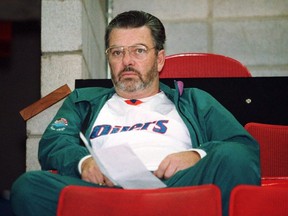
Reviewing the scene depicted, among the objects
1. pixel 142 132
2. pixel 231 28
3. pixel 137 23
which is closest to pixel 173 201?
pixel 142 132

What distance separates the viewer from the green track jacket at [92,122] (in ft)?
4.87

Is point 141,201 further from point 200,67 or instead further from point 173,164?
point 200,67

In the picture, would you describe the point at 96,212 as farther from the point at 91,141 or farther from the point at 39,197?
the point at 91,141

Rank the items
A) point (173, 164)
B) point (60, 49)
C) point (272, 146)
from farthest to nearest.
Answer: point (60, 49)
point (272, 146)
point (173, 164)

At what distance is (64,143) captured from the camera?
1554 mm

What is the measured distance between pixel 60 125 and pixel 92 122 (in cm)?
11

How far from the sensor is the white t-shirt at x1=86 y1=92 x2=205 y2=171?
1.56 meters

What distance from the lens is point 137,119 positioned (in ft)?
5.50

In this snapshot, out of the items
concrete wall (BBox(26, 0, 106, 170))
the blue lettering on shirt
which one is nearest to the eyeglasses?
the blue lettering on shirt

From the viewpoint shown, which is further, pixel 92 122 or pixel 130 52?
pixel 130 52

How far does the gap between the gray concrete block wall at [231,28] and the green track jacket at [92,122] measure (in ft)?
5.47

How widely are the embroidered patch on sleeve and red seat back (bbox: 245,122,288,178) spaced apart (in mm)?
556

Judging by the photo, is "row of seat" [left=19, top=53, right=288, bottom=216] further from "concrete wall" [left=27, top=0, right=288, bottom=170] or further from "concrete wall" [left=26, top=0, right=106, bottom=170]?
"concrete wall" [left=27, top=0, right=288, bottom=170]

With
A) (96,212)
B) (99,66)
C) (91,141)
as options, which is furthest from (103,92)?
(99,66)
